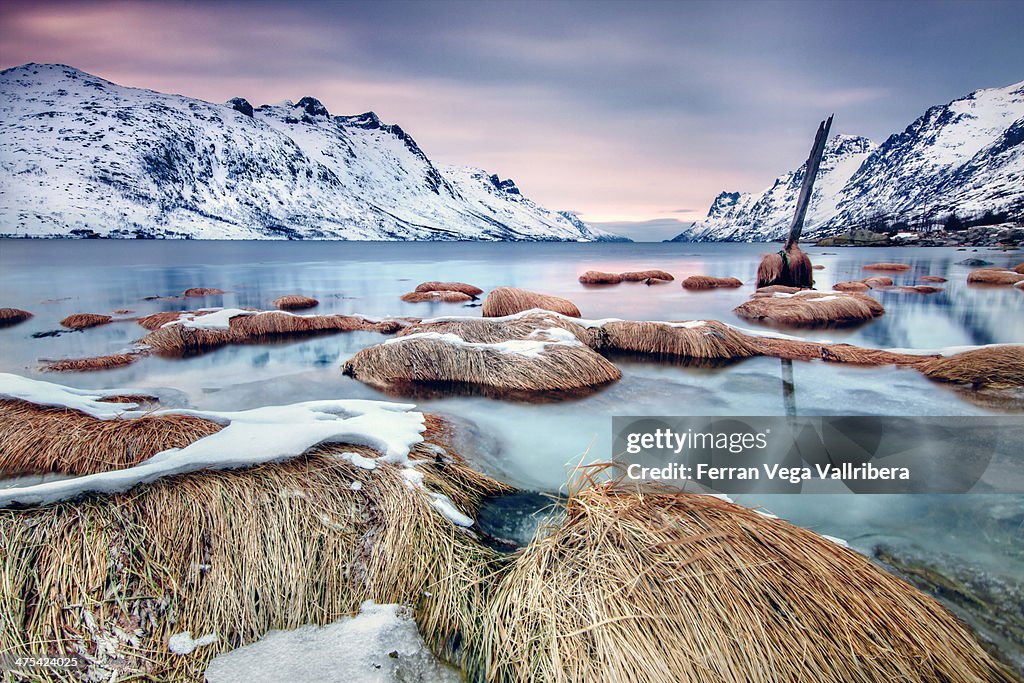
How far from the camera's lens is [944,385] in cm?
803

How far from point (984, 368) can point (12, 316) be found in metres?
25.4

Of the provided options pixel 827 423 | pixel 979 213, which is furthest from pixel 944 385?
pixel 979 213

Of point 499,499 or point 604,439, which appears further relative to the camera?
point 604,439

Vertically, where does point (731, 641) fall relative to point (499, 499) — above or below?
above

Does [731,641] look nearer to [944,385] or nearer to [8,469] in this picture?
[8,469]

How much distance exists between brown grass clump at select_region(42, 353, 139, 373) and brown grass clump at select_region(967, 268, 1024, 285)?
115 feet

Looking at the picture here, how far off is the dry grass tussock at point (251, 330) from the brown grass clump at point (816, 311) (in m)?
11.5

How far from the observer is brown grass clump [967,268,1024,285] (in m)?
24.0

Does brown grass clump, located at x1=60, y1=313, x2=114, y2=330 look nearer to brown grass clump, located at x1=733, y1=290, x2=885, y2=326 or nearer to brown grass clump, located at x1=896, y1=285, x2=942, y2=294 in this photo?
brown grass clump, located at x1=733, y1=290, x2=885, y2=326

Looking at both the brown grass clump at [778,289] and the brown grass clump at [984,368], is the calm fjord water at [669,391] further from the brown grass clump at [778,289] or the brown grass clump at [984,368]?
the brown grass clump at [778,289]

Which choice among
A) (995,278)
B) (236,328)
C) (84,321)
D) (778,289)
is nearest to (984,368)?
(778,289)

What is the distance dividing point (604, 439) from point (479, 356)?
3138 mm

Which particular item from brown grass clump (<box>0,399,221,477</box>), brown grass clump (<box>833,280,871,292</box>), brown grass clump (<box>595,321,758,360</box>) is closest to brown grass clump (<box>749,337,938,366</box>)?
brown grass clump (<box>595,321,758,360</box>)

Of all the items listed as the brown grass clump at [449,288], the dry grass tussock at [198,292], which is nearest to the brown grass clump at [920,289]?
the brown grass clump at [449,288]
